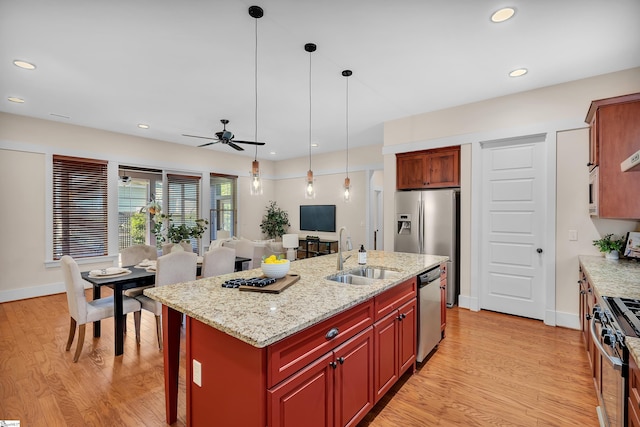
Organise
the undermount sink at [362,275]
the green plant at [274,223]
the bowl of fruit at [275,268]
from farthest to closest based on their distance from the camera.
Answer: the green plant at [274,223] < the undermount sink at [362,275] < the bowl of fruit at [275,268]

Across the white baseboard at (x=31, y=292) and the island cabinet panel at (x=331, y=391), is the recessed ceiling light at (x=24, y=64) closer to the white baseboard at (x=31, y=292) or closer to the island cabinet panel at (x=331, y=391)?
the white baseboard at (x=31, y=292)

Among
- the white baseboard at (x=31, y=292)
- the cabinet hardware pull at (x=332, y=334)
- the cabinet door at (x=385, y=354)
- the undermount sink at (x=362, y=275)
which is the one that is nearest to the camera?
the cabinet hardware pull at (x=332, y=334)

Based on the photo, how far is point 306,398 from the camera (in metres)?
1.44

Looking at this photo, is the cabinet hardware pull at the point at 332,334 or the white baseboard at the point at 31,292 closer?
the cabinet hardware pull at the point at 332,334

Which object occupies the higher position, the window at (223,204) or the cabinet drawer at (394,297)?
the window at (223,204)

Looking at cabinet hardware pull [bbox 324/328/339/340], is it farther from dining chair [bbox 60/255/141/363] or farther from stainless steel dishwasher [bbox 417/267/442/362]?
dining chair [bbox 60/255/141/363]

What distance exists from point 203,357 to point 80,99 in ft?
14.1

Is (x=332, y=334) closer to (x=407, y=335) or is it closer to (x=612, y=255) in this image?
(x=407, y=335)

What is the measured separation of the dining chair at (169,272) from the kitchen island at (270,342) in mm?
1125

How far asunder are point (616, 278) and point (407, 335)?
1.66m

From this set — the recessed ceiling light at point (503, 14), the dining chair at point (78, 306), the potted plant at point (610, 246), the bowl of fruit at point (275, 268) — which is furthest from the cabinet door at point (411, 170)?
the dining chair at point (78, 306)

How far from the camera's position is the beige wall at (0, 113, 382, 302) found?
4.60 meters

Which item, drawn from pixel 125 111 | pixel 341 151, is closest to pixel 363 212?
pixel 341 151

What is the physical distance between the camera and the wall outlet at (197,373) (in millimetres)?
1593
